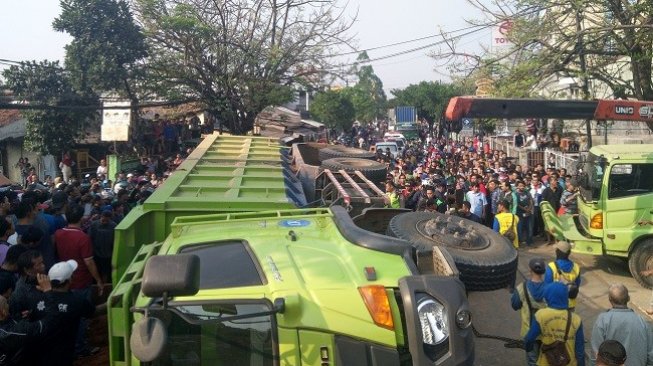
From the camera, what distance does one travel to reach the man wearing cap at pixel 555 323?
17.4 feet

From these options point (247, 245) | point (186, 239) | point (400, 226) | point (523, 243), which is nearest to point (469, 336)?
point (247, 245)

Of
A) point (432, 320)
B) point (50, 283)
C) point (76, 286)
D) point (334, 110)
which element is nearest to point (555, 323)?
point (432, 320)

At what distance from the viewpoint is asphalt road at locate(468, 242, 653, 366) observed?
7.07 metres

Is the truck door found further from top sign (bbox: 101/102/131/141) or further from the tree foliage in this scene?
the tree foliage

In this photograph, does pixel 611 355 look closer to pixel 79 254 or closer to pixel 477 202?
pixel 79 254

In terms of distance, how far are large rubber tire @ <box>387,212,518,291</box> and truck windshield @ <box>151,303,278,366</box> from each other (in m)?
2.02

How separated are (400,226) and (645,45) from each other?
12.7 m

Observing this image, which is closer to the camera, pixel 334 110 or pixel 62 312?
pixel 62 312

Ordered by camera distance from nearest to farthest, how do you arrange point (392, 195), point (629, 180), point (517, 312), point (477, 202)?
point (517, 312), point (392, 195), point (629, 180), point (477, 202)

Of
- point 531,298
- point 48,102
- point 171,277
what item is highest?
point 48,102

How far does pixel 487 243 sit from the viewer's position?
5.49 metres

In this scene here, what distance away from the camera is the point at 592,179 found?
1008 cm

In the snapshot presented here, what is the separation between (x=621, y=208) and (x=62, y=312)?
8201mm

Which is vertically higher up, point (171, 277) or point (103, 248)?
point (171, 277)
